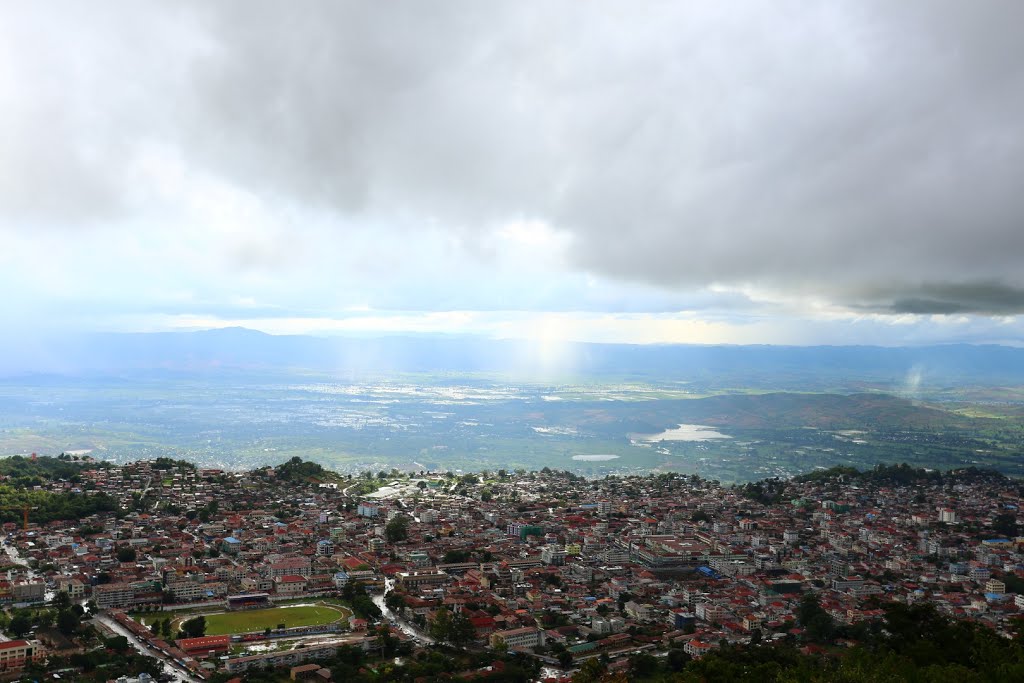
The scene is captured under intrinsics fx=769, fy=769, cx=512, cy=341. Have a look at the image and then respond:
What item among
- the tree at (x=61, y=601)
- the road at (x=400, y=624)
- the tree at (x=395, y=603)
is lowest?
the road at (x=400, y=624)

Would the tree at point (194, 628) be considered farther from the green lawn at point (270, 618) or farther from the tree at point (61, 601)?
the tree at point (61, 601)

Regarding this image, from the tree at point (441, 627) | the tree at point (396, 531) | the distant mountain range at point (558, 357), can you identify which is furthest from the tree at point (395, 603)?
the distant mountain range at point (558, 357)

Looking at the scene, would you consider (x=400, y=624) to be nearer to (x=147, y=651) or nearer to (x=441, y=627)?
(x=441, y=627)

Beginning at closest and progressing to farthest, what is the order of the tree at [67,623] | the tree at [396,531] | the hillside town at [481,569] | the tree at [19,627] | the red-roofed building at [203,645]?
the red-roofed building at [203,645] < the tree at [19,627] < the tree at [67,623] < the hillside town at [481,569] < the tree at [396,531]

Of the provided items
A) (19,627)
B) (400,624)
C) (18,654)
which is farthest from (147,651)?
(400,624)

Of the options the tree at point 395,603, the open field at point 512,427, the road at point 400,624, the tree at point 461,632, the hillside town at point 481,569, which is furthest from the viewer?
the open field at point 512,427

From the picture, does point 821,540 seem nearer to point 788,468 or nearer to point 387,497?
point 387,497

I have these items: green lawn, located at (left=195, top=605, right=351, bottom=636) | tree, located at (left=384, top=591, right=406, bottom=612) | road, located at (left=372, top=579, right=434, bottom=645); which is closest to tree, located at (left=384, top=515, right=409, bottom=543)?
road, located at (left=372, top=579, right=434, bottom=645)
